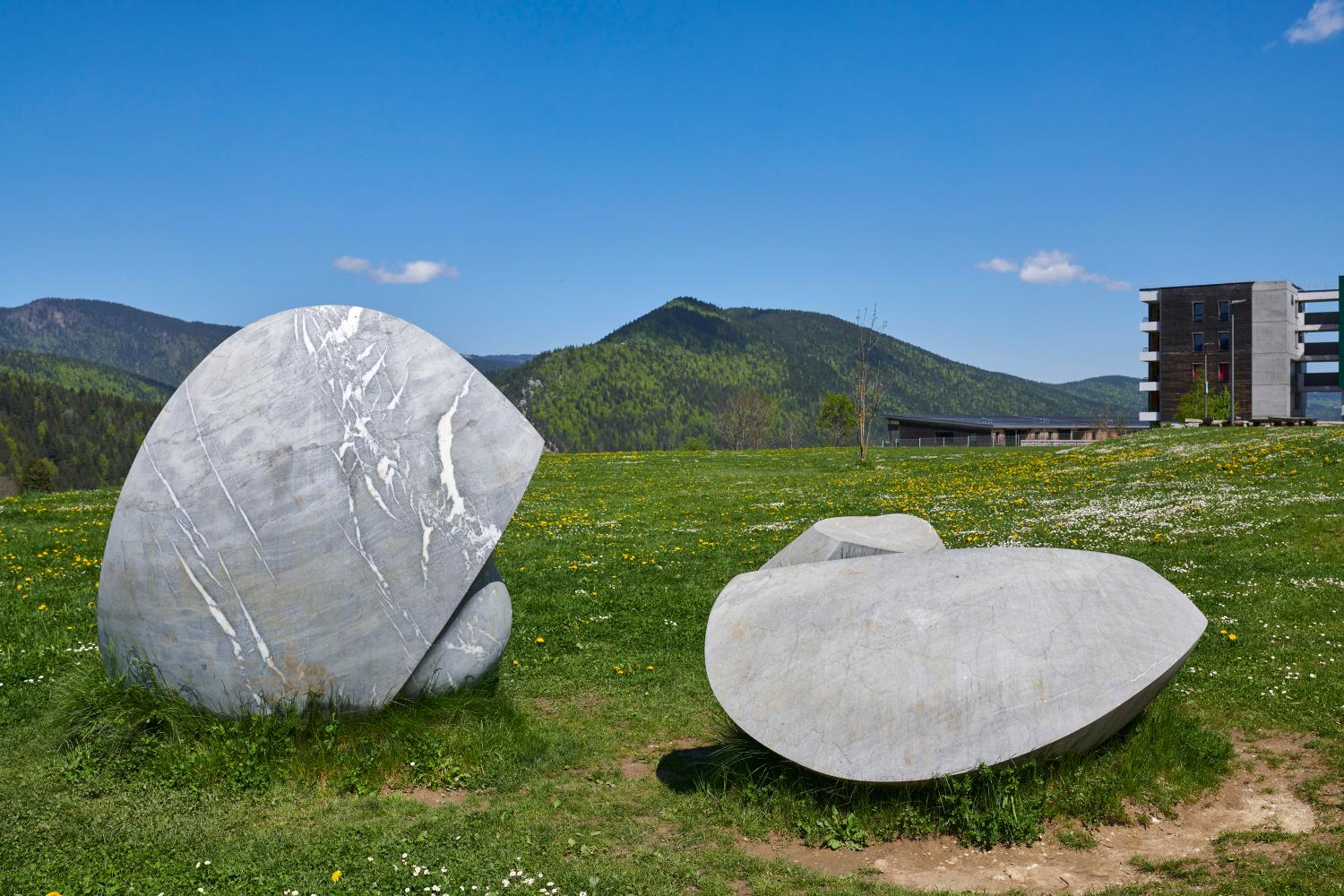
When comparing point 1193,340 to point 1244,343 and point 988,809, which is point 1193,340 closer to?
point 1244,343

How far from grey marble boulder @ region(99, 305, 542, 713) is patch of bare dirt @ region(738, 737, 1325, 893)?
3.23m

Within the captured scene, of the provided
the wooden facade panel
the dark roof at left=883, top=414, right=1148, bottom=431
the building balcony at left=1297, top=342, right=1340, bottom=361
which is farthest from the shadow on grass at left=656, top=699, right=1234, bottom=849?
the building balcony at left=1297, top=342, right=1340, bottom=361

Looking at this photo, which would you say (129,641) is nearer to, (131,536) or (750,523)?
(131,536)

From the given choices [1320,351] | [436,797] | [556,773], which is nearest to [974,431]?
[1320,351]

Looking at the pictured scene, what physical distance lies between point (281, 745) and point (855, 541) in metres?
5.98

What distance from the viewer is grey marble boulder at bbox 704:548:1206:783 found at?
6316 mm

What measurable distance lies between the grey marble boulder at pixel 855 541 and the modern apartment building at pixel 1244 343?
83.8 m

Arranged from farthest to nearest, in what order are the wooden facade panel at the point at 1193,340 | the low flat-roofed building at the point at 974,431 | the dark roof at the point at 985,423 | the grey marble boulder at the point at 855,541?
the dark roof at the point at 985,423 < the wooden facade panel at the point at 1193,340 < the low flat-roofed building at the point at 974,431 < the grey marble boulder at the point at 855,541

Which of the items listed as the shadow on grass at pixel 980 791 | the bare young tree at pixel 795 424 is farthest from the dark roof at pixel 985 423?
the shadow on grass at pixel 980 791

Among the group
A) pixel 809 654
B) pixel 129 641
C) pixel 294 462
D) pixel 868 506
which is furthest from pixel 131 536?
pixel 868 506

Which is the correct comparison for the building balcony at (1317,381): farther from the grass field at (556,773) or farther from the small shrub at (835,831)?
the small shrub at (835,831)

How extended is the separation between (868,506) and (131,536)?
18.8m

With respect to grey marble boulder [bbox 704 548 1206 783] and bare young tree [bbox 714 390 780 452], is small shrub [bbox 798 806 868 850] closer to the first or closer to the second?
grey marble boulder [bbox 704 548 1206 783]

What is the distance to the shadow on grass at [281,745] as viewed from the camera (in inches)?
286
